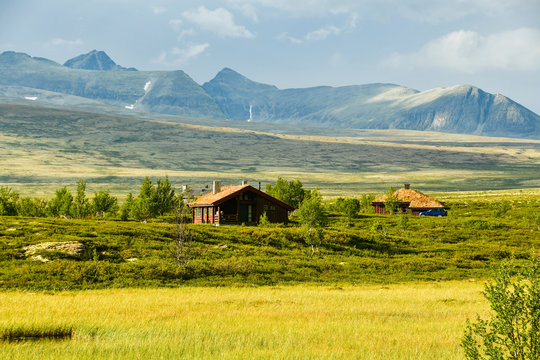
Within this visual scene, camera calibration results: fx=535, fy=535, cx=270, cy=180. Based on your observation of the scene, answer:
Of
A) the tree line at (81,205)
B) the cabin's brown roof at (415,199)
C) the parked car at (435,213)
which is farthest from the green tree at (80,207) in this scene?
the cabin's brown roof at (415,199)

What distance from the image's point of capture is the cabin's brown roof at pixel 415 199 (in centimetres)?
10969

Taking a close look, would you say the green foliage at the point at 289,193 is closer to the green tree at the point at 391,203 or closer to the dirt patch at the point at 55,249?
the green tree at the point at 391,203

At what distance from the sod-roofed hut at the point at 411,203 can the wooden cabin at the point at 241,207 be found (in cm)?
3794

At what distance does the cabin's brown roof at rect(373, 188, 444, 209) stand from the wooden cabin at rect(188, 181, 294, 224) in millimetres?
38309

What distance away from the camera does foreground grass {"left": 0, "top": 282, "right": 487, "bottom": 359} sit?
38.8ft

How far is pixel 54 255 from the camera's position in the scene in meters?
40.4

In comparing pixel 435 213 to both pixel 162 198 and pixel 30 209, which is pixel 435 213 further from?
pixel 30 209

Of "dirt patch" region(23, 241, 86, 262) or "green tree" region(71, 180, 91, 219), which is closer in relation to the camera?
"dirt patch" region(23, 241, 86, 262)

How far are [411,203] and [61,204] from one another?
224ft

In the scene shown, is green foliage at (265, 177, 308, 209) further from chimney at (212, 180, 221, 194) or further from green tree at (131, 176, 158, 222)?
green tree at (131, 176, 158, 222)

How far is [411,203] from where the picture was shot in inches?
4414

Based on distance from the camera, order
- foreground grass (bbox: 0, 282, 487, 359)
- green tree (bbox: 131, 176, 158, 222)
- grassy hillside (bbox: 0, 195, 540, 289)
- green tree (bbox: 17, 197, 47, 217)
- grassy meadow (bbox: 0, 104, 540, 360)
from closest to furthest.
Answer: foreground grass (bbox: 0, 282, 487, 359) → grassy meadow (bbox: 0, 104, 540, 360) → grassy hillside (bbox: 0, 195, 540, 289) → green tree (bbox: 131, 176, 158, 222) → green tree (bbox: 17, 197, 47, 217)

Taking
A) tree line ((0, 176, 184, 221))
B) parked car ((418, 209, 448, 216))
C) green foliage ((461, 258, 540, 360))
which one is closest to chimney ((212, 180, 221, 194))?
tree line ((0, 176, 184, 221))

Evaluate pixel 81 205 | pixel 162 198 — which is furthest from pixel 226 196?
pixel 81 205
